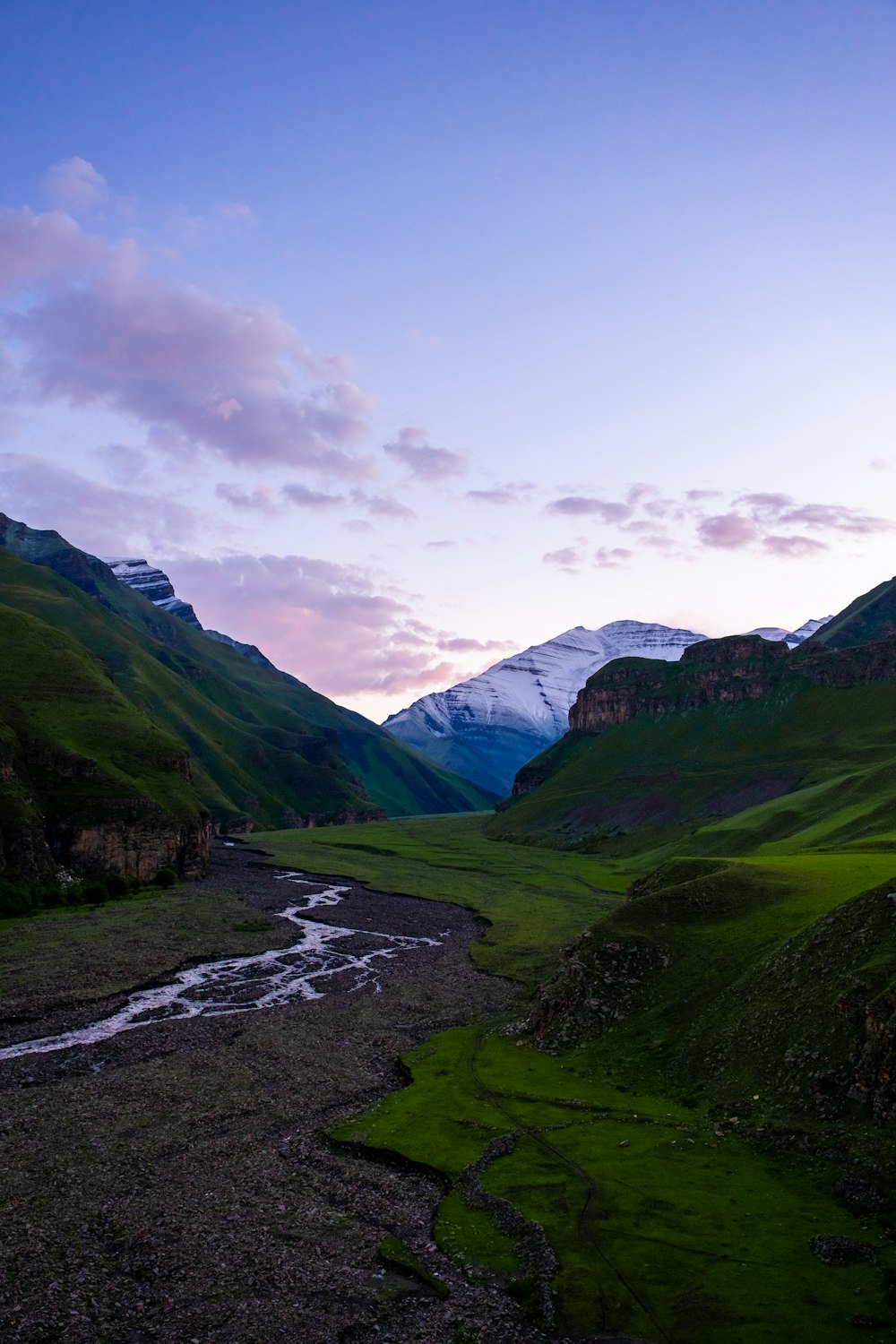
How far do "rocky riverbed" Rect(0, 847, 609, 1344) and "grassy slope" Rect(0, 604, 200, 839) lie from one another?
84306 millimetres

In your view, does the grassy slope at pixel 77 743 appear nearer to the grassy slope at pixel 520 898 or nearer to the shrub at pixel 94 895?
the shrub at pixel 94 895

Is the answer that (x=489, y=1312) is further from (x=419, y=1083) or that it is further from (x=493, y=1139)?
(x=419, y=1083)

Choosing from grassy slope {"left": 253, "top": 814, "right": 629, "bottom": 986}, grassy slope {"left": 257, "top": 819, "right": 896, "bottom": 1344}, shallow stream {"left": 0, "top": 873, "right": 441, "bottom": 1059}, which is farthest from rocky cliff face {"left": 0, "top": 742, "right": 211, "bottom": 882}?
grassy slope {"left": 257, "top": 819, "right": 896, "bottom": 1344}

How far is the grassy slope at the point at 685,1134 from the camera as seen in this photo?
101ft

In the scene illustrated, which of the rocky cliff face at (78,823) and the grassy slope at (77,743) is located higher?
the grassy slope at (77,743)

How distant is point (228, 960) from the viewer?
322ft

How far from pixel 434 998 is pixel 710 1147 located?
42316 mm

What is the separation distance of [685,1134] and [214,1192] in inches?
929

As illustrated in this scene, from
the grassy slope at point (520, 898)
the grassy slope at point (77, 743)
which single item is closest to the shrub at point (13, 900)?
the grassy slope at point (77, 743)

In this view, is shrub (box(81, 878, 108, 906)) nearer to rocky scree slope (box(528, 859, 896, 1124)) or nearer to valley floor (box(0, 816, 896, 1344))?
valley floor (box(0, 816, 896, 1344))

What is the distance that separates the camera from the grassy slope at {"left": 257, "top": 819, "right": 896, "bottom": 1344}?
Answer: 3066 cm

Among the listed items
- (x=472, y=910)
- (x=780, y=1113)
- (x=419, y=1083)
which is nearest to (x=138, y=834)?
(x=472, y=910)

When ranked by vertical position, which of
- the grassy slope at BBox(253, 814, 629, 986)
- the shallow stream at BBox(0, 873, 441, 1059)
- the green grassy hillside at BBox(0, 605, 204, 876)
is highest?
the green grassy hillside at BBox(0, 605, 204, 876)

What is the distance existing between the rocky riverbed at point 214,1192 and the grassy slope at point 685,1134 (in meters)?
3.00
